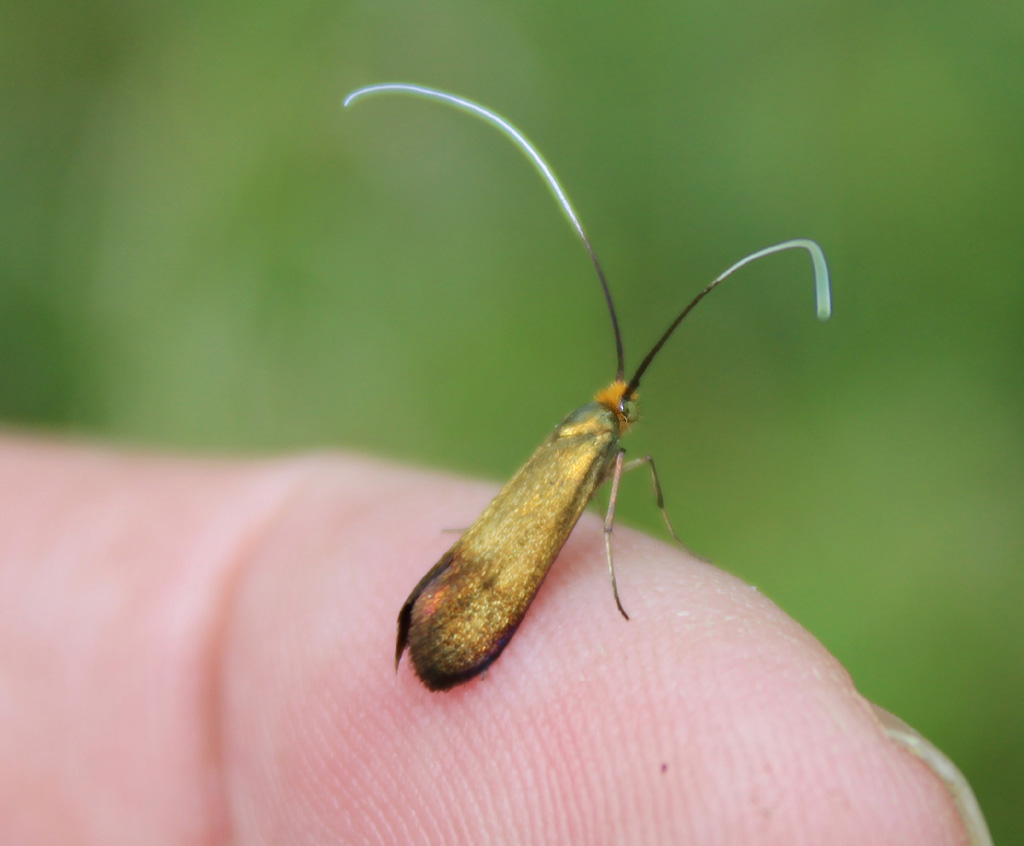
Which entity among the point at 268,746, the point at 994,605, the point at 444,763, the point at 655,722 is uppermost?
the point at 655,722

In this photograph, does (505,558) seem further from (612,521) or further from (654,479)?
(654,479)

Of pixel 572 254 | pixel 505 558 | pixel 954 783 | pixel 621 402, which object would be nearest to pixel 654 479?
pixel 621 402

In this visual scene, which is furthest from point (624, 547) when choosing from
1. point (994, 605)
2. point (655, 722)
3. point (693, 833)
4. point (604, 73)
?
point (604, 73)

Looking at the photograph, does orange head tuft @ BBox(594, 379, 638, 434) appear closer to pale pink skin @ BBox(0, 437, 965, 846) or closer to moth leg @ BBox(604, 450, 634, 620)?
moth leg @ BBox(604, 450, 634, 620)

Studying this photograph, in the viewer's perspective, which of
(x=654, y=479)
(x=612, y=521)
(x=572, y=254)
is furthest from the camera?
(x=572, y=254)

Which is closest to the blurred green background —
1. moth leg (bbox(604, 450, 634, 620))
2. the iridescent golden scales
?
moth leg (bbox(604, 450, 634, 620))

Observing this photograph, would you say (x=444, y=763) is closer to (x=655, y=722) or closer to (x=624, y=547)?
(x=655, y=722)
